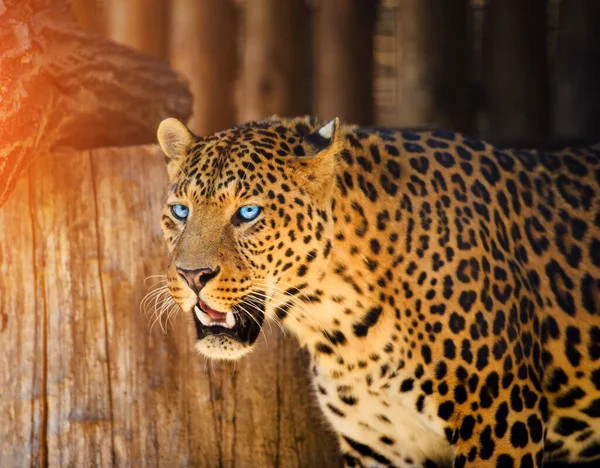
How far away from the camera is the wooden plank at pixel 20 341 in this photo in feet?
17.3

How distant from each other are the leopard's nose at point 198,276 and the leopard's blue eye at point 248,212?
11.1 inches

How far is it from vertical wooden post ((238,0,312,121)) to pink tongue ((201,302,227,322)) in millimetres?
5330

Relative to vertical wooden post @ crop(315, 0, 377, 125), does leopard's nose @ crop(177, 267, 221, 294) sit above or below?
below

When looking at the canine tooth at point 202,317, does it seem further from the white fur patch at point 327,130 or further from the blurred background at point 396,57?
the blurred background at point 396,57

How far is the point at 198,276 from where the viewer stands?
4367mm

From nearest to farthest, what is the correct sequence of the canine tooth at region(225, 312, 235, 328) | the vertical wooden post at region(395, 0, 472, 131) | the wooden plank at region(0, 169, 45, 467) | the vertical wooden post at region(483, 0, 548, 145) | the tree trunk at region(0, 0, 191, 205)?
the canine tooth at region(225, 312, 235, 328) → the tree trunk at region(0, 0, 191, 205) → the wooden plank at region(0, 169, 45, 467) → the vertical wooden post at region(395, 0, 472, 131) → the vertical wooden post at region(483, 0, 548, 145)

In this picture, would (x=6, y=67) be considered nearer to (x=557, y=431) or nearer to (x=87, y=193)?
(x=87, y=193)

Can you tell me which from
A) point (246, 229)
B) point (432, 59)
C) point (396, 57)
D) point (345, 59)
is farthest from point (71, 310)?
point (396, 57)

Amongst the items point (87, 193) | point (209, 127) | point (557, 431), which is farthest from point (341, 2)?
point (557, 431)

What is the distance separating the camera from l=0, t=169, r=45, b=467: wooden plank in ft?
17.3

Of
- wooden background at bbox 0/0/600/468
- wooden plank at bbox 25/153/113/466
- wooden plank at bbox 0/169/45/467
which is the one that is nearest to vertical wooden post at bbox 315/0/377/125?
wooden background at bbox 0/0/600/468

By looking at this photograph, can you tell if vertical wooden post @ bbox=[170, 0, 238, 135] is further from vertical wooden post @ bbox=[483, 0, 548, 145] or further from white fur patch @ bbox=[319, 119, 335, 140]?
white fur patch @ bbox=[319, 119, 335, 140]

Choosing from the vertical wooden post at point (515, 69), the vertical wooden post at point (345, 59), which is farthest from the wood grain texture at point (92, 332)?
the vertical wooden post at point (515, 69)

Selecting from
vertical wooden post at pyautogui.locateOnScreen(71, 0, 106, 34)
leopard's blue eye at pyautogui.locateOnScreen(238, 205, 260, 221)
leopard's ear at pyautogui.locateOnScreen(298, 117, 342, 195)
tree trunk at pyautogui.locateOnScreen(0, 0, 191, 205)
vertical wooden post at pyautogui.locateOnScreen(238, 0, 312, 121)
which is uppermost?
vertical wooden post at pyautogui.locateOnScreen(71, 0, 106, 34)
